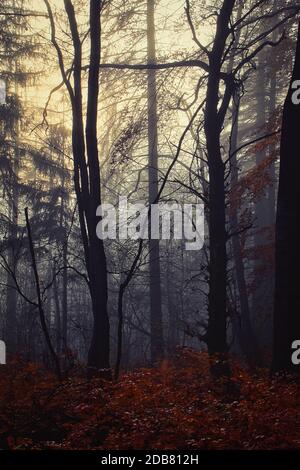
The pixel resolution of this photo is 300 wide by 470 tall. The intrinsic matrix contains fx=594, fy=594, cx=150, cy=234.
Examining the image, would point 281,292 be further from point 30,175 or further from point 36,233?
point 30,175

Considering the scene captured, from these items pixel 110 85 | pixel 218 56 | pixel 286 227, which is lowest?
pixel 286 227

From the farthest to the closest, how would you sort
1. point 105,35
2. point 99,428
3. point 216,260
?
1. point 105,35
2. point 216,260
3. point 99,428

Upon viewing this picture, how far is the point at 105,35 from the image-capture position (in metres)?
17.0

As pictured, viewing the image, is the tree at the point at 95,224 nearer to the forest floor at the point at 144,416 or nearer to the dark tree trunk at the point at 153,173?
the forest floor at the point at 144,416

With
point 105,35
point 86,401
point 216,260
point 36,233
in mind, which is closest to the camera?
point 86,401

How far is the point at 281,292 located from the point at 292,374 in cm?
129

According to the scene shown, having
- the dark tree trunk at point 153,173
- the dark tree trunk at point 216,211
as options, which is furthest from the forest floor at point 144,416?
the dark tree trunk at point 153,173

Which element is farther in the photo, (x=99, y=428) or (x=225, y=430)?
(x=99, y=428)

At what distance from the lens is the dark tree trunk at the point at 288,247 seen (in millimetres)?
9391

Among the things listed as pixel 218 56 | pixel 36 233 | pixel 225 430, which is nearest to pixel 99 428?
pixel 225 430

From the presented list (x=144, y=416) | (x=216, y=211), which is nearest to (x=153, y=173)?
(x=216, y=211)

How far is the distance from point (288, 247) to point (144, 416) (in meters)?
3.81

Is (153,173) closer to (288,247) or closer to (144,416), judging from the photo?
(288,247)

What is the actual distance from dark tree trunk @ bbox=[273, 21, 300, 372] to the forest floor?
0.72m
